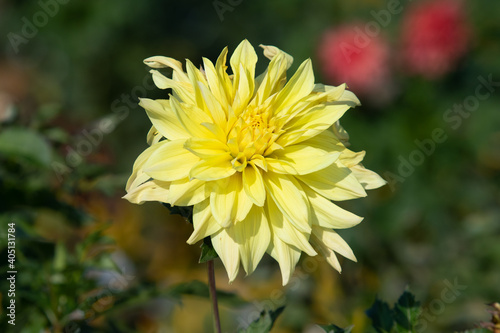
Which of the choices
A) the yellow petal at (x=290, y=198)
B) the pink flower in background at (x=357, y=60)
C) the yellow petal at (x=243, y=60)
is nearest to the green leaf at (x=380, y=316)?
the yellow petal at (x=290, y=198)

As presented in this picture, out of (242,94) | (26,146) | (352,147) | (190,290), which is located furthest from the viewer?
(352,147)

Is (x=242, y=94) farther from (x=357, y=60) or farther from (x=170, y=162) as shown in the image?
(x=357, y=60)

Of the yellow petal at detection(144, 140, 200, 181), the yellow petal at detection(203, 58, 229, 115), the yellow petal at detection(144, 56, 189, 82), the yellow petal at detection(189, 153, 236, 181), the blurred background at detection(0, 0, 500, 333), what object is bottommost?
the blurred background at detection(0, 0, 500, 333)

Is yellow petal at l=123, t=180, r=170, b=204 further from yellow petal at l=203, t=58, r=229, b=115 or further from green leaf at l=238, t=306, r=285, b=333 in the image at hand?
green leaf at l=238, t=306, r=285, b=333

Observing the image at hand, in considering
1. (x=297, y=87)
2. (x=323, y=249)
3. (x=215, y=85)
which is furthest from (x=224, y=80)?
(x=323, y=249)

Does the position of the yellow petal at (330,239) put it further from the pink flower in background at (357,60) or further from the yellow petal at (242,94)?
the pink flower in background at (357,60)

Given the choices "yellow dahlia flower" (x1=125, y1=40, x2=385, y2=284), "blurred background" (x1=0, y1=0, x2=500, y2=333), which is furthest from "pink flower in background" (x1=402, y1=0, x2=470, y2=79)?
"yellow dahlia flower" (x1=125, y1=40, x2=385, y2=284)

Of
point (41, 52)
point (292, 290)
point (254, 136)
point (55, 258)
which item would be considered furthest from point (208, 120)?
point (41, 52)
